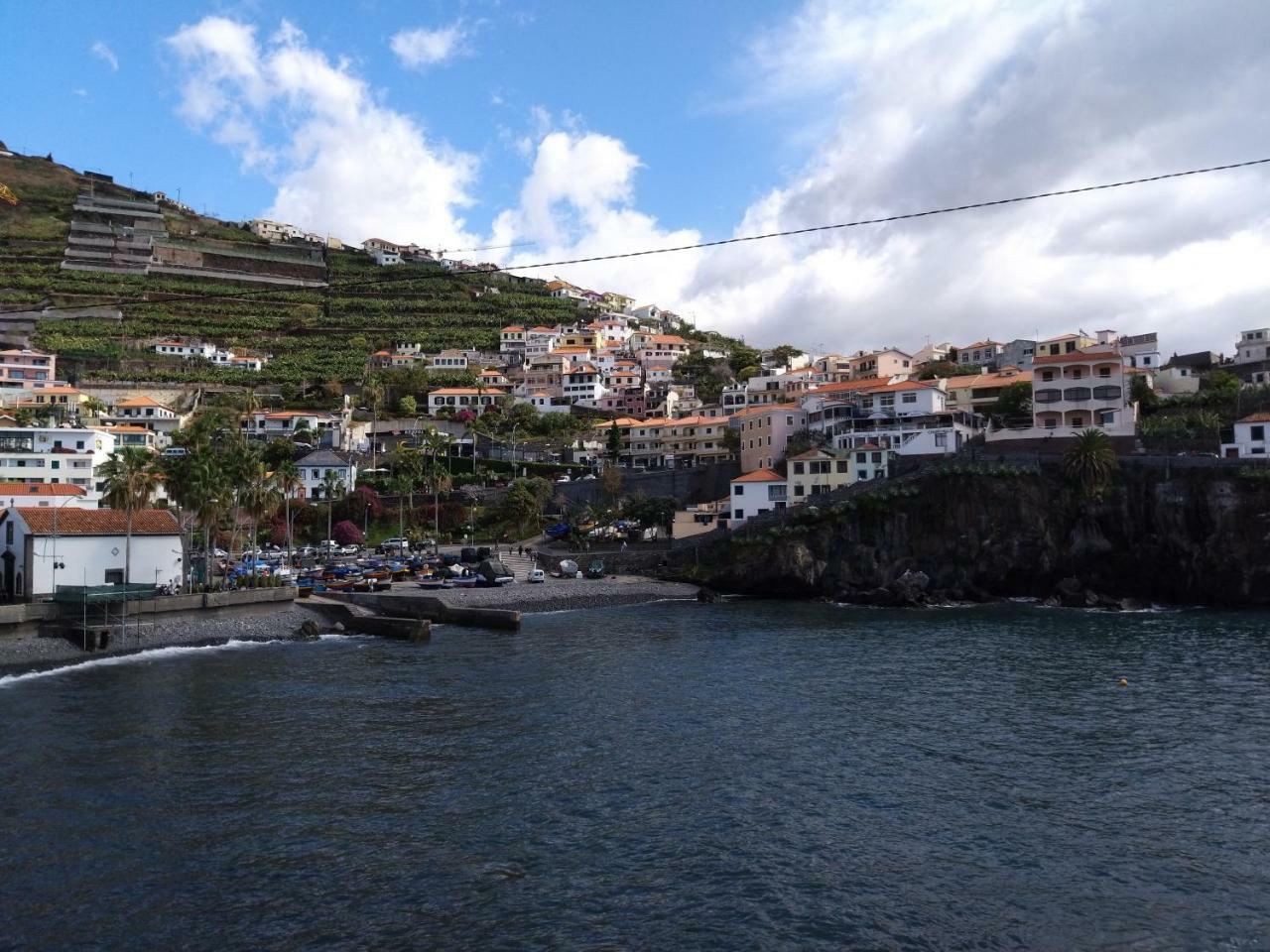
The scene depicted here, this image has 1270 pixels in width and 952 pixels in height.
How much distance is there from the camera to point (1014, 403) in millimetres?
85250

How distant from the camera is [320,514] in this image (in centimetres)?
8050

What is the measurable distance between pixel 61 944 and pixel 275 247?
17752 centimetres

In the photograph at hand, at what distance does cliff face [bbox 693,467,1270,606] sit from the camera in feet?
196

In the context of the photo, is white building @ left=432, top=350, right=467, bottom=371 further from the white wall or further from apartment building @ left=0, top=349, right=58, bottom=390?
the white wall

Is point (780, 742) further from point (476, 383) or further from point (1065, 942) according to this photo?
point (476, 383)

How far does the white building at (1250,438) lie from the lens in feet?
216

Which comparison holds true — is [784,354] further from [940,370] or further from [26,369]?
[26,369]

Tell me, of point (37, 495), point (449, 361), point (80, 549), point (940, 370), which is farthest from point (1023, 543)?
point (449, 361)

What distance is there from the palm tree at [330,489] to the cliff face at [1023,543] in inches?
1272

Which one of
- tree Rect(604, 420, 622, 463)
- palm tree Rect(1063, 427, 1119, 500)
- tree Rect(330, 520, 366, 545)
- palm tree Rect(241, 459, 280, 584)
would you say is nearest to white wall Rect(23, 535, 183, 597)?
palm tree Rect(241, 459, 280, 584)

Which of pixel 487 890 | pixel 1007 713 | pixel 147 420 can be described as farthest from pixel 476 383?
pixel 487 890

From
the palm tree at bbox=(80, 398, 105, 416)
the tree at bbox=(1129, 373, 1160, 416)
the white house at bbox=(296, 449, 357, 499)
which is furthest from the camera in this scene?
the palm tree at bbox=(80, 398, 105, 416)

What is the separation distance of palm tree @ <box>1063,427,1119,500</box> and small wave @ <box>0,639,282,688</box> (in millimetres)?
53190

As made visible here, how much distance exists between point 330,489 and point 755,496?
1412 inches
